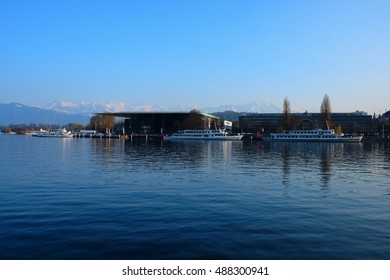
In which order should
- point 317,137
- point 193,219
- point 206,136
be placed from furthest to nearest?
1. point 206,136
2. point 317,137
3. point 193,219

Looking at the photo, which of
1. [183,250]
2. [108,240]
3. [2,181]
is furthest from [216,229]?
[2,181]

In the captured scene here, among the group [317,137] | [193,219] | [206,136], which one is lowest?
[193,219]

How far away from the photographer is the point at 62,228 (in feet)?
46.1

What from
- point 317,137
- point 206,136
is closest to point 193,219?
point 317,137

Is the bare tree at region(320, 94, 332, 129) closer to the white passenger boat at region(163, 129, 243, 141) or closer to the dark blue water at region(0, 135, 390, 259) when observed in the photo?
the white passenger boat at region(163, 129, 243, 141)

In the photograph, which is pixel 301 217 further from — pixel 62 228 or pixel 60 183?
pixel 60 183

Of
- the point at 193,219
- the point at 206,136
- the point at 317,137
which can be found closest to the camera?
the point at 193,219

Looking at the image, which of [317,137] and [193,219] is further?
[317,137]

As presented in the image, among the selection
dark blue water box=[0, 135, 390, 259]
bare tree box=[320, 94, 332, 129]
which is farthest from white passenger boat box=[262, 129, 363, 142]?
dark blue water box=[0, 135, 390, 259]

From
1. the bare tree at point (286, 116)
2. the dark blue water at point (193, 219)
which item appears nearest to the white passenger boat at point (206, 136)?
the bare tree at point (286, 116)

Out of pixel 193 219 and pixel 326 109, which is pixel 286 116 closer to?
pixel 326 109

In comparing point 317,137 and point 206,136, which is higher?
point 206,136
